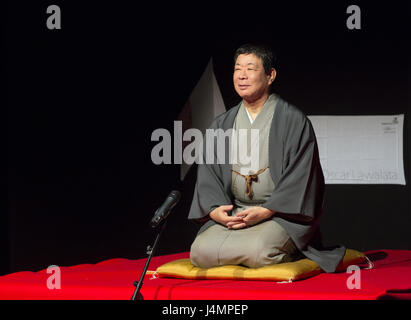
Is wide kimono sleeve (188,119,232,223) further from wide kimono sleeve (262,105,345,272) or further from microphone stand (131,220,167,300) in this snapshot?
microphone stand (131,220,167,300)

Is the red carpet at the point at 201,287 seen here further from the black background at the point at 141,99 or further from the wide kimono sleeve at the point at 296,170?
the black background at the point at 141,99

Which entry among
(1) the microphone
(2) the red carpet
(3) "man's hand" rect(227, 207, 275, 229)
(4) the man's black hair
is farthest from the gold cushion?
(4) the man's black hair

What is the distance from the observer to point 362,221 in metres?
4.98

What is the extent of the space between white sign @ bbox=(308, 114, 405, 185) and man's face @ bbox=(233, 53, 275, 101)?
1317 mm

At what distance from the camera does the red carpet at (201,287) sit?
10.1 ft

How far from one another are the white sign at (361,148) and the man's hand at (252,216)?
1.59 m

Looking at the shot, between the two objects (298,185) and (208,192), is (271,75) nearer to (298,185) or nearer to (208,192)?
(298,185)

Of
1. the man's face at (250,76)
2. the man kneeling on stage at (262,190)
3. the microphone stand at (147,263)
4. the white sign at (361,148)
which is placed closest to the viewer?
the microphone stand at (147,263)

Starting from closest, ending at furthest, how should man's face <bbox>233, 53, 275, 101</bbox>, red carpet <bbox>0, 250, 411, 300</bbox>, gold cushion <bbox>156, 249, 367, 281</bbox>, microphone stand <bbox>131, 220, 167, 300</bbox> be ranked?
microphone stand <bbox>131, 220, 167, 300</bbox> → red carpet <bbox>0, 250, 411, 300</bbox> → gold cushion <bbox>156, 249, 367, 281</bbox> → man's face <bbox>233, 53, 275, 101</bbox>

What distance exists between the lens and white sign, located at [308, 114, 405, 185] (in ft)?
16.3

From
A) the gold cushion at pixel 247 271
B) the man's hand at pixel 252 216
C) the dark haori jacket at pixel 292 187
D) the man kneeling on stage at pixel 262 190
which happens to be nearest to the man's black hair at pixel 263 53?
the man kneeling on stage at pixel 262 190

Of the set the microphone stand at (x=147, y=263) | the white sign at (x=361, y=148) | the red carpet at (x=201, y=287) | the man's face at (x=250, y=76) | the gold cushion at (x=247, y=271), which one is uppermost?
the man's face at (x=250, y=76)

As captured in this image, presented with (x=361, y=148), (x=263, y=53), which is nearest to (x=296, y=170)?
(x=263, y=53)
